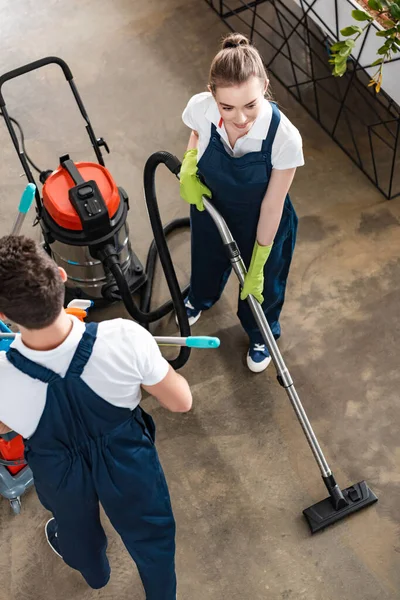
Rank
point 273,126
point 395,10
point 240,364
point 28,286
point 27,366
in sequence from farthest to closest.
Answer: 1. point 240,364
2. point 395,10
3. point 273,126
4. point 27,366
5. point 28,286

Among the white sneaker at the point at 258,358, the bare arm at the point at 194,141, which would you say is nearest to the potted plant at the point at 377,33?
the bare arm at the point at 194,141

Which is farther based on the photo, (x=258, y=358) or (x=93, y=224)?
(x=258, y=358)

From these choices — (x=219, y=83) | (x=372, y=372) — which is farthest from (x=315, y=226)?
(x=219, y=83)

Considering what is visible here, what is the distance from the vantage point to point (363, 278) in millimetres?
3139

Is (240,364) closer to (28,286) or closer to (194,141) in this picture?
(194,141)

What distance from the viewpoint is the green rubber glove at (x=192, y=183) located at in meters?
2.29

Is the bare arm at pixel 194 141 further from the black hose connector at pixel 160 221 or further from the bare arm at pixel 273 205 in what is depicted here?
the bare arm at pixel 273 205

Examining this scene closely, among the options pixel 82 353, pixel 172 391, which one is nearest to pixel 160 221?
pixel 172 391

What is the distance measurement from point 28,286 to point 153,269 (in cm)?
165

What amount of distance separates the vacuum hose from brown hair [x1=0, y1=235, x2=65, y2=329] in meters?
0.92

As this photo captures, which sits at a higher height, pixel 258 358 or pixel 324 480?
pixel 258 358

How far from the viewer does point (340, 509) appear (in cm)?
254

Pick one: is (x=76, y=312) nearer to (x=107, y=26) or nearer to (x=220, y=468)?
(x=220, y=468)

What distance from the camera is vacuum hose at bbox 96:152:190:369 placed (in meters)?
2.39
